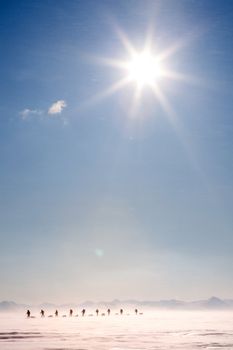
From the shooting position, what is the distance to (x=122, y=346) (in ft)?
83.2

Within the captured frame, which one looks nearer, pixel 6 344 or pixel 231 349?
pixel 231 349

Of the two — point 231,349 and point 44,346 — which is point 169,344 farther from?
point 44,346

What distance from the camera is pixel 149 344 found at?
26.8 metres

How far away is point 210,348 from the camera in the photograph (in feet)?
80.3

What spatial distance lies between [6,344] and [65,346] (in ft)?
14.1

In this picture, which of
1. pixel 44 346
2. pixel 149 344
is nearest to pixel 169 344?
pixel 149 344

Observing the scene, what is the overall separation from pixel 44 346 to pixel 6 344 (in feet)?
10.2

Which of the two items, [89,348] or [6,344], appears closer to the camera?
[89,348]

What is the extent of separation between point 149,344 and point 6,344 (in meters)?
9.06

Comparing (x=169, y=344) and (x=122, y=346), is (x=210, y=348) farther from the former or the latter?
(x=122, y=346)

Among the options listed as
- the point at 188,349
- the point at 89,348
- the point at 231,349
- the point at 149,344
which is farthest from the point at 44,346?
the point at 231,349

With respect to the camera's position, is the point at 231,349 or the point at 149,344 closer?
the point at 231,349

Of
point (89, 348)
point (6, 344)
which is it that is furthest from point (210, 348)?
point (6, 344)

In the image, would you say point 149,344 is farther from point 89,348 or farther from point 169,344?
point 89,348
